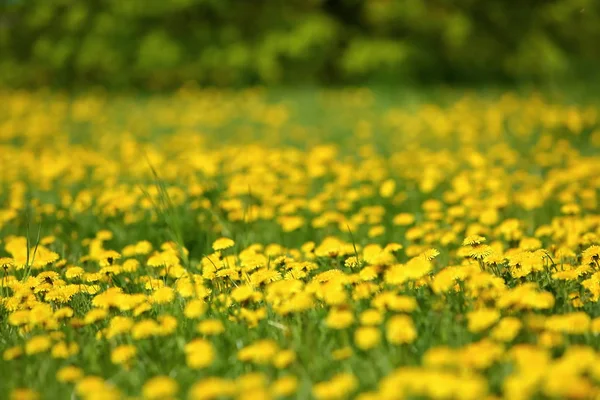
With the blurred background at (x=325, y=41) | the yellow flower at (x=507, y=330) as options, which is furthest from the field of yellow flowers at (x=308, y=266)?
the blurred background at (x=325, y=41)

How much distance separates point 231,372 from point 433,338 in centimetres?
53

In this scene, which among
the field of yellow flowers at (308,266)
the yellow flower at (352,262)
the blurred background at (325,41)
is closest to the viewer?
the field of yellow flowers at (308,266)

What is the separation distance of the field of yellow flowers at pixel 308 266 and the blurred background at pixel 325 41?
3.79m

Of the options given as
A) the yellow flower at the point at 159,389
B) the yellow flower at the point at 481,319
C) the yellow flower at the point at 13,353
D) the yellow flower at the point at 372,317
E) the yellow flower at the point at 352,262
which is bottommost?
the yellow flower at the point at 13,353

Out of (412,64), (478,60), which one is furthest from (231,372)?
(478,60)

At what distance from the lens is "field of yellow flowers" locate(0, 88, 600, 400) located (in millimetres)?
1528

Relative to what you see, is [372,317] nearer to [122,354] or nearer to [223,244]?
[122,354]

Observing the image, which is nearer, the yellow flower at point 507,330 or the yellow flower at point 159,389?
the yellow flower at point 159,389

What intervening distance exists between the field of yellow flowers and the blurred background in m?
3.79

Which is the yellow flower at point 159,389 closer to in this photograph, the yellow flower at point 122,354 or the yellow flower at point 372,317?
the yellow flower at point 122,354

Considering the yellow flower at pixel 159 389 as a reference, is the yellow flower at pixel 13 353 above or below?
below

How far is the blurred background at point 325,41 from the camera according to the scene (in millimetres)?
9516

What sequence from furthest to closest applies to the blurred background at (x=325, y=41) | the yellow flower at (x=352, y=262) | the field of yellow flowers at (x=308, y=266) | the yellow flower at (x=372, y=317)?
the blurred background at (x=325, y=41), the yellow flower at (x=352, y=262), the yellow flower at (x=372, y=317), the field of yellow flowers at (x=308, y=266)

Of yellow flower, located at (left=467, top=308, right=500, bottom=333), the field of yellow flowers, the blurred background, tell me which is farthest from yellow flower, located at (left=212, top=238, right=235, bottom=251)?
the blurred background
